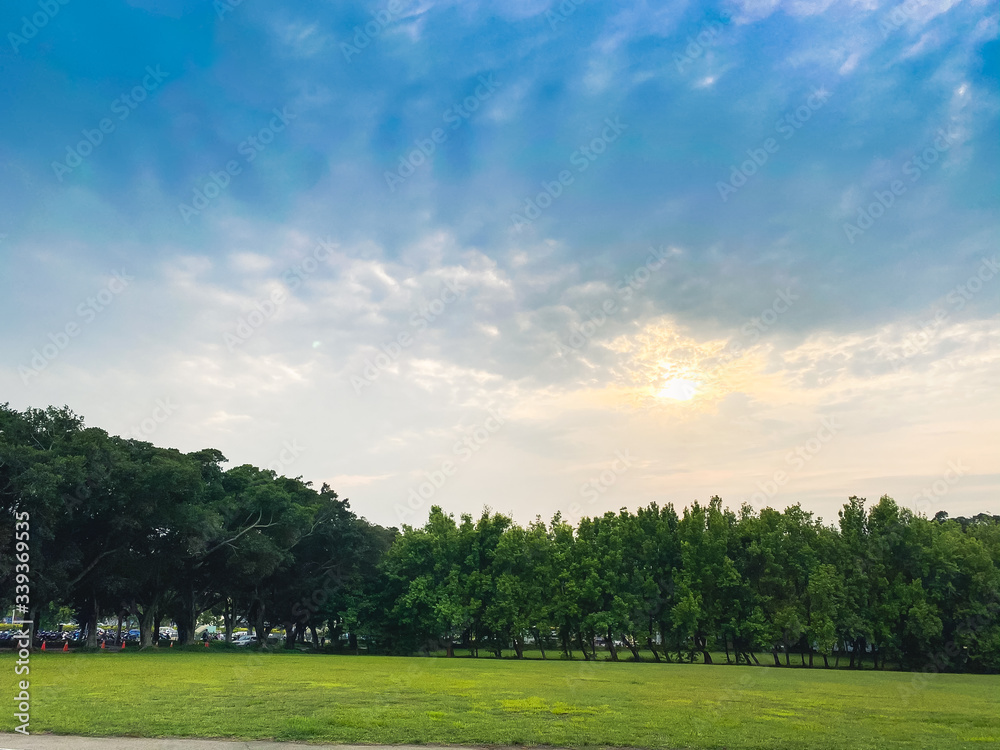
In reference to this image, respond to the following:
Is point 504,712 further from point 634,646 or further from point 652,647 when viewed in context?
point 652,647

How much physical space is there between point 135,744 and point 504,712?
9113 millimetres

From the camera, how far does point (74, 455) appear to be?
4819cm

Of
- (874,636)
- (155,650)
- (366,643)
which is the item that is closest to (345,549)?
(366,643)

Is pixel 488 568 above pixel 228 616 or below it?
above

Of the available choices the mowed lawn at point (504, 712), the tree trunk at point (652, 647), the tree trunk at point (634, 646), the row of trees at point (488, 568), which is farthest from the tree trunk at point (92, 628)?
the tree trunk at point (652, 647)

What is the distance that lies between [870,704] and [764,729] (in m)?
9.70

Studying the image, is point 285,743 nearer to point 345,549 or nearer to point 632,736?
point 632,736

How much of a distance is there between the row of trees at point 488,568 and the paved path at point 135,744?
118 ft

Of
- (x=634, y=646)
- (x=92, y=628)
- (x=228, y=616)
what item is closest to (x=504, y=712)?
(x=634, y=646)

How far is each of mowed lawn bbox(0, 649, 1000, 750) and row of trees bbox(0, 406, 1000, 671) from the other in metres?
23.8

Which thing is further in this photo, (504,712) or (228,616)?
(228,616)

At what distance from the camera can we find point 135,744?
12508mm

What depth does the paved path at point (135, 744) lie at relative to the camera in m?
12.1

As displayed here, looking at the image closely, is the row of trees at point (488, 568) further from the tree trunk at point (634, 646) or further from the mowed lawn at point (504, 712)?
the mowed lawn at point (504, 712)
